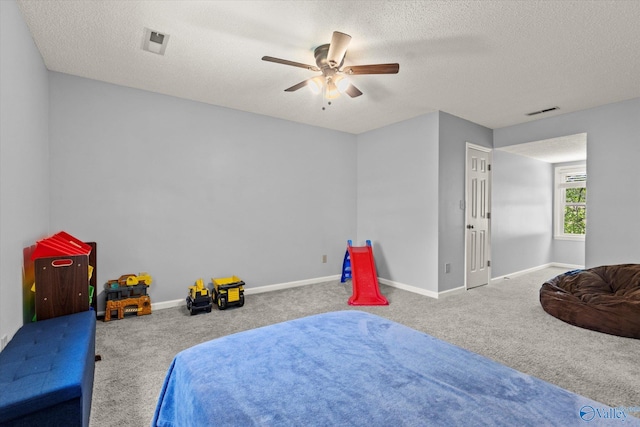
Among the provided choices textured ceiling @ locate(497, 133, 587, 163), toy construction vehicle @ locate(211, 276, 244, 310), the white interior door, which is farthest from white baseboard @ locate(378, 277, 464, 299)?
textured ceiling @ locate(497, 133, 587, 163)

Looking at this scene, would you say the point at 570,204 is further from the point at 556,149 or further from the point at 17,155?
the point at 17,155

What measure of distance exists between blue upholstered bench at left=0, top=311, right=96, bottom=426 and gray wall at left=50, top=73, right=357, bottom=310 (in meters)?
1.89

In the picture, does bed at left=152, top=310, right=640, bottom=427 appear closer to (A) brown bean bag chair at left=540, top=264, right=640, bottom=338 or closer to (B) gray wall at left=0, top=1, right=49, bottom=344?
(B) gray wall at left=0, top=1, right=49, bottom=344

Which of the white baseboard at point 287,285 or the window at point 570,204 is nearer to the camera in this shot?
the white baseboard at point 287,285

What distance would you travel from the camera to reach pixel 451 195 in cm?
455

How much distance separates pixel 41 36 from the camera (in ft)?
8.43

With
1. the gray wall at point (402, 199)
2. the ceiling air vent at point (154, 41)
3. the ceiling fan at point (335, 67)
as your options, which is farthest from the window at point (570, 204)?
the ceiling air vent at point (154, 41)

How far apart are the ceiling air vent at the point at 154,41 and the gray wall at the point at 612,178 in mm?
5205

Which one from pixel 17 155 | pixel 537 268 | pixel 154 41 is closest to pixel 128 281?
pixel 17 155

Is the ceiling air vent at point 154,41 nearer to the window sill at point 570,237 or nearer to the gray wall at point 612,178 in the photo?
the gray wall at point 612,178

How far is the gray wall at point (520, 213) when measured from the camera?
5383 millimetres

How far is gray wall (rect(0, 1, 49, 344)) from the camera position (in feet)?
6.36

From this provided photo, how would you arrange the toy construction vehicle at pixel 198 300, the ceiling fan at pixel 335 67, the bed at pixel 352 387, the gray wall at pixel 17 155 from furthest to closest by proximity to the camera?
1. the toy construction vehicle at pixel 198 300
2. the ceiling fan at pixel 335 67
3. the gray wall at pixel 17 155
4. the bed at pixel 352 387

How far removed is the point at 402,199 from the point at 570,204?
186 inches
